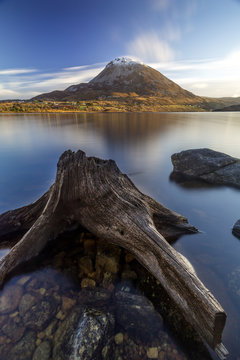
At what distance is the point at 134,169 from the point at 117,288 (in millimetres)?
7631

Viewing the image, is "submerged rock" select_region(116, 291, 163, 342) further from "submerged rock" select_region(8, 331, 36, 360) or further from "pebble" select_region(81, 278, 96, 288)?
"submerged rock" select_region(8, 331, 36, 360)

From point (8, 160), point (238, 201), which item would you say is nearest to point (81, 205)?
point (238, 201)

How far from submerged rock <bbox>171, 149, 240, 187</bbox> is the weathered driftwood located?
13.6 feet

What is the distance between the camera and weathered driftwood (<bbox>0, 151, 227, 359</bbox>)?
2.41 metres

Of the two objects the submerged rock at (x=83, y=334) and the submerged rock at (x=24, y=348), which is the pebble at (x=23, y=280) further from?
the submerged rock at (x=83, y=334)

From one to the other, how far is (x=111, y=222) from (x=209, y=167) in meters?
6.36

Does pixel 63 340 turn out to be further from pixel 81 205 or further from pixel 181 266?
pixel 81 205

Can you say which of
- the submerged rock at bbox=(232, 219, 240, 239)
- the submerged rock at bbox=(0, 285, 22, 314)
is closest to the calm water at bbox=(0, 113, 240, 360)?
the submerged rock at bbox=(232, 219, 240, 239)

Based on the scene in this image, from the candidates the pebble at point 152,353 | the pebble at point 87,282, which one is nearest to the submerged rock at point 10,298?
the pebble at point 87,282

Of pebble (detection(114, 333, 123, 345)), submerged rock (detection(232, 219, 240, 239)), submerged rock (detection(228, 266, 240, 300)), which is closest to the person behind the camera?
pebble (detection(114, 333, 123, 345))

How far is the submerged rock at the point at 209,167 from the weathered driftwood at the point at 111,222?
4.15 m

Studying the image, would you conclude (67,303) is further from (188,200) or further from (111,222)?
(188,200)

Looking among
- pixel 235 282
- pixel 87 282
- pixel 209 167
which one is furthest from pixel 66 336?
pixel 209 167

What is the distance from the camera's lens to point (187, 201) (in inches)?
244
